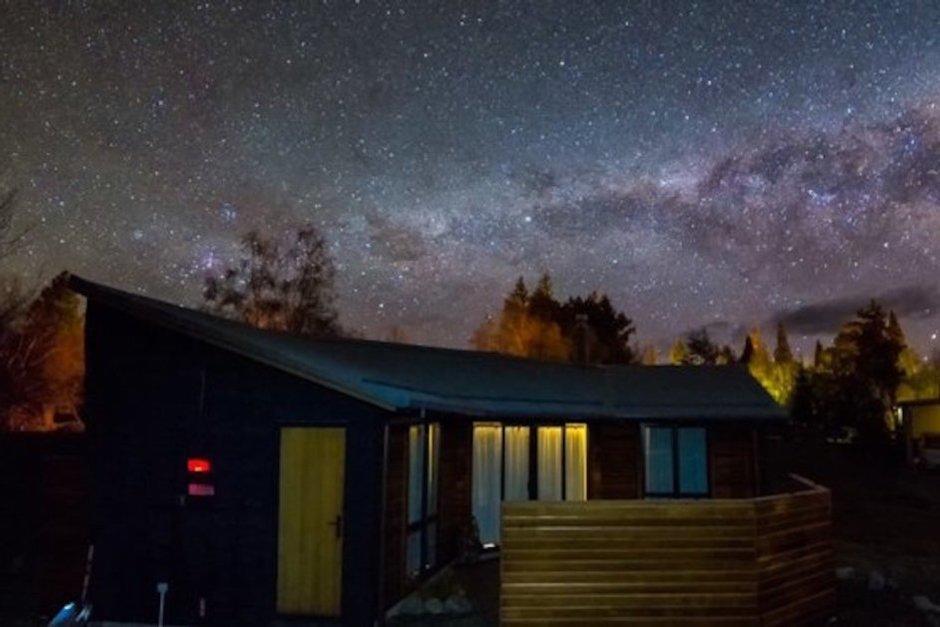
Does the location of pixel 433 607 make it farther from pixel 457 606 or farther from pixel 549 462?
pixel 549 462

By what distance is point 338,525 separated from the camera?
10.2 meters

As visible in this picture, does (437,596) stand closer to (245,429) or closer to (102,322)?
(245,429)

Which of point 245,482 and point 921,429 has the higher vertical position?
point 921,429

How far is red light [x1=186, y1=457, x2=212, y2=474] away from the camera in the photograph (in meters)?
10.5

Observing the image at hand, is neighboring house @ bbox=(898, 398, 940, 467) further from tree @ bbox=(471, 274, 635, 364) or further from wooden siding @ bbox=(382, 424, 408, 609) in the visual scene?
wooden siding @ bbox=(382, 424, 408, 609)

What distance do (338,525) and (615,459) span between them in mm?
8247

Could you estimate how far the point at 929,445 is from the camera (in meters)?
38.9

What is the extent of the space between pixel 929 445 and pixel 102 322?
38174 mm

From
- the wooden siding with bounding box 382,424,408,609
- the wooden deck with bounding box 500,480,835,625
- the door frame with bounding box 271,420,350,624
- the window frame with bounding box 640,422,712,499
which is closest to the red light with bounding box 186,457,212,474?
the door frame with bounding box 271,420,350,624

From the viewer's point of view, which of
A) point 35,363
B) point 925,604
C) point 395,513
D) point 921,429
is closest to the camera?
point 395,513

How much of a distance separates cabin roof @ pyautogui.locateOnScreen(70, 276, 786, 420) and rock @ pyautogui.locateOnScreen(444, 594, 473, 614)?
8.26 ft

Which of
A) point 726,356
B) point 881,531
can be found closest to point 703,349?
point 726,356

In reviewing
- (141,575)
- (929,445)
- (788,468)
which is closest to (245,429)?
(141,575)

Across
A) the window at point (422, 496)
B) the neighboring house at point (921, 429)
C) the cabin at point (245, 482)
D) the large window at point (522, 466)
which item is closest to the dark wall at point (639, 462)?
the large window at point (522, 466)
